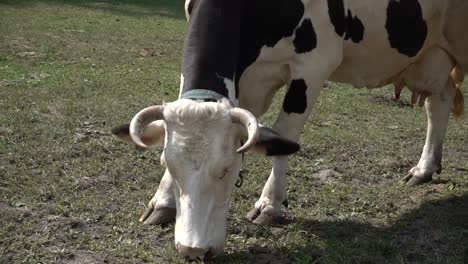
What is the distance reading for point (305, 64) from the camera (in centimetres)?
541

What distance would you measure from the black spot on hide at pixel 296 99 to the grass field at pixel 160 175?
832mm

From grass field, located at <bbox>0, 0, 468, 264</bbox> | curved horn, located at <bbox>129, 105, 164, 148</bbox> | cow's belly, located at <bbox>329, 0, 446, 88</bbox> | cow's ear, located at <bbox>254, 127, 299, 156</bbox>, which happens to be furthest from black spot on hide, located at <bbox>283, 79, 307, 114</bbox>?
curved horn, located at <bbox>129, 105, 164, 148</bbox>

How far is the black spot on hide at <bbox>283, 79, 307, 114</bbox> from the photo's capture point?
5.42 m

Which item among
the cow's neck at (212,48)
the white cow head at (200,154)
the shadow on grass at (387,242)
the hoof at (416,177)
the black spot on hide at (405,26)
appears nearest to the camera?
the white cow head at (200,154)

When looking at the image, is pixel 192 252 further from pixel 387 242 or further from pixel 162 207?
pixel 387 242

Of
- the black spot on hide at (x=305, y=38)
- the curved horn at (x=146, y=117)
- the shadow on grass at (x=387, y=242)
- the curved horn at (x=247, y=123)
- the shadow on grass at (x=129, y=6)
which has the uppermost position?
the black spot on hide at (x=305, y=38)

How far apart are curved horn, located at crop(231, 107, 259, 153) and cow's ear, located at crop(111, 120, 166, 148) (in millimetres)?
457

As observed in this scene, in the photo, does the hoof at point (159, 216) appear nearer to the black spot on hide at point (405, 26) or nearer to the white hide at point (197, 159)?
the white hide at point (197, 159)

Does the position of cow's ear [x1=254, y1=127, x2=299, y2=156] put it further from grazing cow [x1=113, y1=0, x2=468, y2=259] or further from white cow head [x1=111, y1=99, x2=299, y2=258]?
white cow head [x1=111, y1=99, x2=299, y2=258]

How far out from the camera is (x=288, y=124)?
17.9ft

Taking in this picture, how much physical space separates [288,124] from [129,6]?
763 inches

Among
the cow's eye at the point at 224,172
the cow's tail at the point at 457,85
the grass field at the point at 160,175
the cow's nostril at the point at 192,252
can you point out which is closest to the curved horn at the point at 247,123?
the cow's eye at the point at 224,172

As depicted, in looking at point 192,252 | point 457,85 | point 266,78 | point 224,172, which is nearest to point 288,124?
point 266,78

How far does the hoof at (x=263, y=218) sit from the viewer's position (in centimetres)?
530
